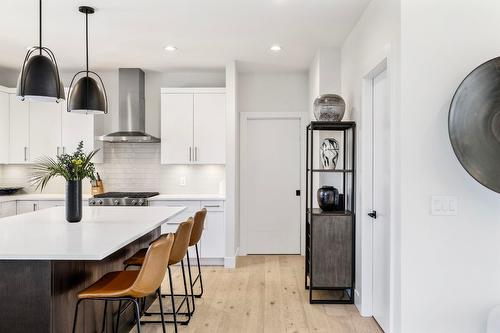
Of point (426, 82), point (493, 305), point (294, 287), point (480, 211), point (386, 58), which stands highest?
point (386, 58)

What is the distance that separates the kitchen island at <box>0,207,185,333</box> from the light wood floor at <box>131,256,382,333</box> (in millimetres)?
984

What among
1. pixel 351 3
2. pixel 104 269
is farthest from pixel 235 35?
pixel 104 269

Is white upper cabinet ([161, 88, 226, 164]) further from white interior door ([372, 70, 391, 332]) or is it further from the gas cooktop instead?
white interior door ([372, 70, 391, 332])

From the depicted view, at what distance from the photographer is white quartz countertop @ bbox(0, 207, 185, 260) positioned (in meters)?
2.01

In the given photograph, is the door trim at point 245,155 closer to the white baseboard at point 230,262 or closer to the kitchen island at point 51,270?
the white baseboard at point 230,262

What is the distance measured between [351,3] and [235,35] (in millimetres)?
1292

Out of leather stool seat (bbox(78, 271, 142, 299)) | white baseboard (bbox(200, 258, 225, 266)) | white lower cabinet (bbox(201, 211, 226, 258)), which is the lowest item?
white baseboard (bbox(200, 258, 225, 266))

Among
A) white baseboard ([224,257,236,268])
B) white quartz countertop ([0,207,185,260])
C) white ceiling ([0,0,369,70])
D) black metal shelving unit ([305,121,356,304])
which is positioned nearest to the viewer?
white quartz countertop ([0,207,185,260])

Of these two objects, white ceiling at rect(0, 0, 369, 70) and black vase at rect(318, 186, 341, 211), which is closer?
white ceiling at rect(0, 0, 369, 70)

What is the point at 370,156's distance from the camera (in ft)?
11.3

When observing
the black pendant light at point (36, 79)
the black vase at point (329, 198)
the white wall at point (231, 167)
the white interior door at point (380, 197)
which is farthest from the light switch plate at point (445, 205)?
the white wall at point (231, 167)

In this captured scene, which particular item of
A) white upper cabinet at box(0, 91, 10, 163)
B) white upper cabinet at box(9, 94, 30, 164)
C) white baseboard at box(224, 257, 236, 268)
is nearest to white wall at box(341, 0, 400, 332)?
white baseboard at box(224, 257, 236, 268)

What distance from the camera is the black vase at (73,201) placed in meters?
2.90

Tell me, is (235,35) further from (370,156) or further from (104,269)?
(104,269)
